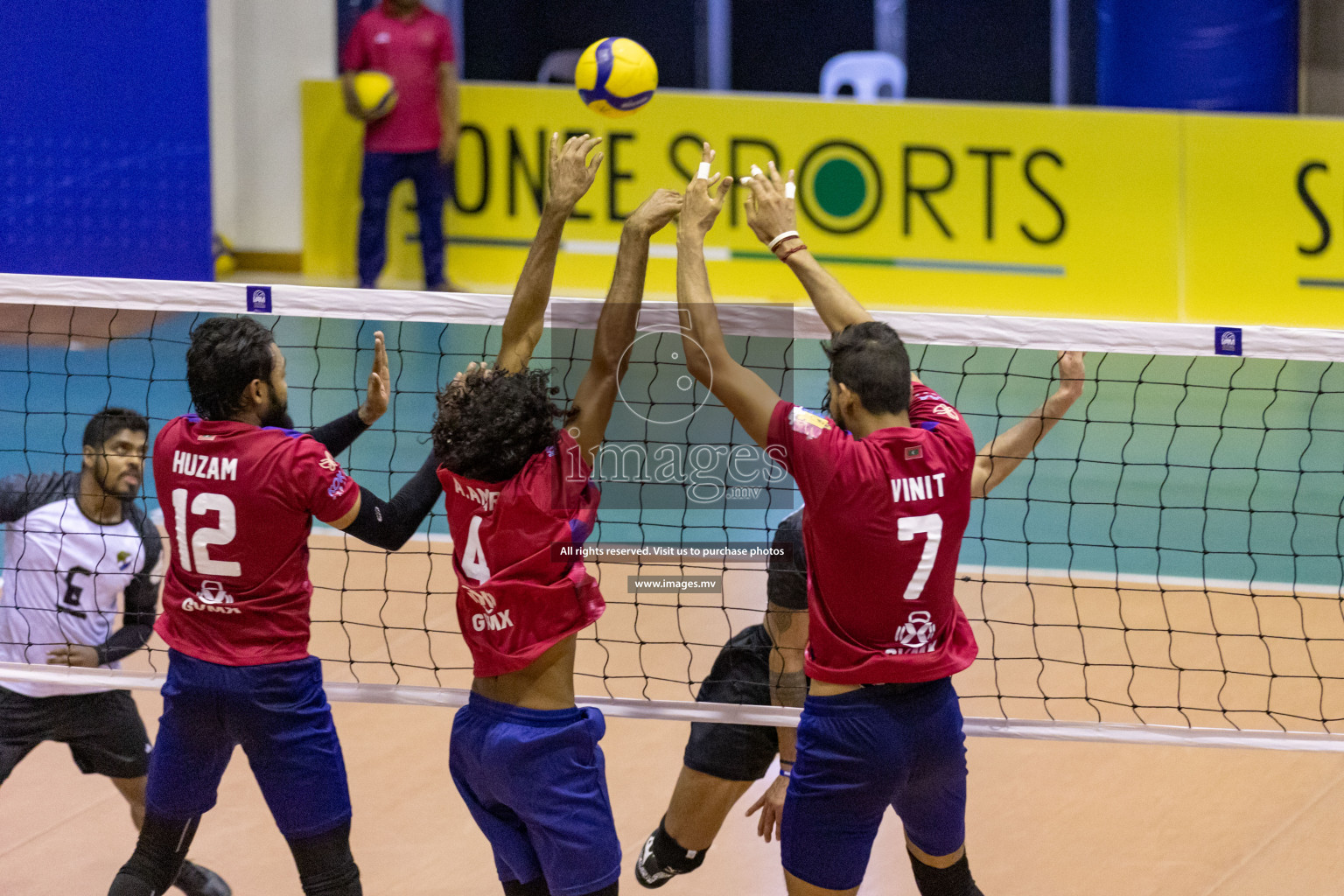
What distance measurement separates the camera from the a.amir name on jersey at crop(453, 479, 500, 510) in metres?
3.45

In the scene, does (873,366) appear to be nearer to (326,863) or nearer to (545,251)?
(545,251)

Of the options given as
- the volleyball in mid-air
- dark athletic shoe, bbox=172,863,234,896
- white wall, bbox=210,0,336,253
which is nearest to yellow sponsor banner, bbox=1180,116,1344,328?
the volleyball in mid-air

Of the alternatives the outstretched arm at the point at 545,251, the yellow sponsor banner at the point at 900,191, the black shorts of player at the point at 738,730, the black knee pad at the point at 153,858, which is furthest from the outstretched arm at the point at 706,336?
the yellow sponsor banner at the point at 900,191

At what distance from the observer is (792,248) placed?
3.69 metres

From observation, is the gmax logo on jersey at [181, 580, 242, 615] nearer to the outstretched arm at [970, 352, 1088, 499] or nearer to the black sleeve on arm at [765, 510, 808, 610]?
the black sleeve on arm at [765, 510, 808, 610]

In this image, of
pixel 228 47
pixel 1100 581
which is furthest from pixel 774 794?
pixel 228 47

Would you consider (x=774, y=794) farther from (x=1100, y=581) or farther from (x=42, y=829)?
(x=1100, y=581)

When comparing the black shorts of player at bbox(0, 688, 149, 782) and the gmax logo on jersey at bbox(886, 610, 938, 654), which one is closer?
the gmax logo on jersey at bbox(886, 610, 938, 654)

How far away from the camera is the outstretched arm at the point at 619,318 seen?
353 centimetres

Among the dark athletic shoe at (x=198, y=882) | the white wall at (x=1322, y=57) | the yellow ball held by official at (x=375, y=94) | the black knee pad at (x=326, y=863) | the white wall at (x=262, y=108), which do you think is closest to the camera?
the black knee pad at (x=326, y=863)

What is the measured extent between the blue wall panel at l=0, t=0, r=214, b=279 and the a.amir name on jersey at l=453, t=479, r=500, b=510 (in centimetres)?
871

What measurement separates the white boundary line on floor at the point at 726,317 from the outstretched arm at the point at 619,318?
0.42m

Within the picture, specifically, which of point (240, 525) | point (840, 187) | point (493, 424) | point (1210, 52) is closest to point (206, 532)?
point (240, 525)

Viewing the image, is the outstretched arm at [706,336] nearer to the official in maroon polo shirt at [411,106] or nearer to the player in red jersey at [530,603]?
the player in red jersey at [530,603]
